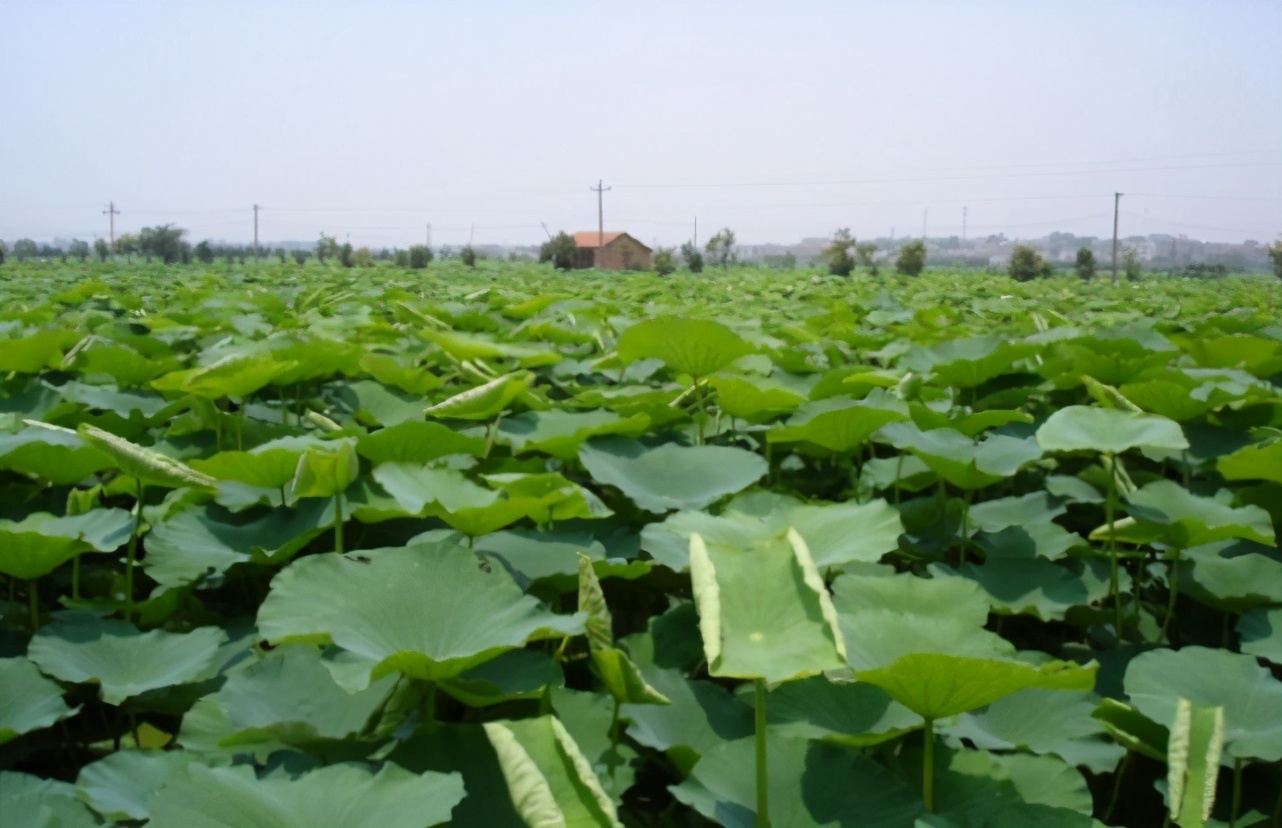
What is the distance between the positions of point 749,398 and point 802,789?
0.89m

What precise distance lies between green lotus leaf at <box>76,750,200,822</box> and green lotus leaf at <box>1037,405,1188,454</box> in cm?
98

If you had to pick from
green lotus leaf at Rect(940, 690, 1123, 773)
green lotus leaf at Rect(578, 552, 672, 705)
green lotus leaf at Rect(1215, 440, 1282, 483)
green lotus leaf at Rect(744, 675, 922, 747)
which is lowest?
green lotus leaf at Rect(940, 690, 1123, 773)

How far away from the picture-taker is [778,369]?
213 centimetres

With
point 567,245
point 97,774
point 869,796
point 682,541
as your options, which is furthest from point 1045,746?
point 567,245

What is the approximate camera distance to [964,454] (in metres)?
1.29

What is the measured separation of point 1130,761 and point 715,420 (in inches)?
38.6

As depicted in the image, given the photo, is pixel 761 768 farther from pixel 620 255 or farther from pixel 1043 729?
pixel 620 255

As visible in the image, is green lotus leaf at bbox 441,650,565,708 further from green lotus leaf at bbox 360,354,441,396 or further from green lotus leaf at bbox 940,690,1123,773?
green lotus leaf at bbox 360,354,441,396

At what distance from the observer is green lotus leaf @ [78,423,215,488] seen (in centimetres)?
100

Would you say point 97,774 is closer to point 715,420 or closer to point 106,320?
point 715,420

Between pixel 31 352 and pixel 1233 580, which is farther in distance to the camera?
pixel 31 352

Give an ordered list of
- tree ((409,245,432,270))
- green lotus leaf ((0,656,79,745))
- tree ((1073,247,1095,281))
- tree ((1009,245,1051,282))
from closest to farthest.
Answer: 1. green lotus leaf ((0,656,79,745))
2. tree ((1009,245,1051,282))
3. tree ((1073,247,1095,281))
4. tree ((409,245,432,270))

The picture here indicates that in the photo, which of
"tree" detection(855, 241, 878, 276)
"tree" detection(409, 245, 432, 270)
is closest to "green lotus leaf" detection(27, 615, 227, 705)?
"tree" detection(409, 245, 432, 270)

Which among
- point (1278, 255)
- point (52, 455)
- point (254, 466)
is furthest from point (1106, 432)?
point (1278, 255)
